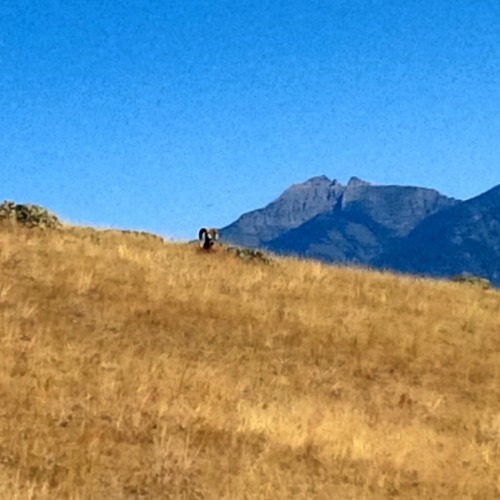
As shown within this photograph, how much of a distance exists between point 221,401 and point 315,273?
11908 mm

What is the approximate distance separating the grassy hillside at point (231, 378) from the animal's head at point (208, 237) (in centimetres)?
113

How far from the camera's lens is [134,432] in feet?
35.9

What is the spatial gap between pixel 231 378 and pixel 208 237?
12.4m

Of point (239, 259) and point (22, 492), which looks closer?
point (22, 492)

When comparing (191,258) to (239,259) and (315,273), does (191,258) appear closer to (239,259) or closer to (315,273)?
(239,259)

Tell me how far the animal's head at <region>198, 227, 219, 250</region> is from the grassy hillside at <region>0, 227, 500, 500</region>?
1.13 metres

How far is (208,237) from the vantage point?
2681 cm

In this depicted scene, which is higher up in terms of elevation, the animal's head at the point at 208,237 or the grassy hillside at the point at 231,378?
the animal's head at the point at 208,237

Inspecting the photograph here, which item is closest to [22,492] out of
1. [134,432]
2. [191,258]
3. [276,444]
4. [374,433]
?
[134,432]

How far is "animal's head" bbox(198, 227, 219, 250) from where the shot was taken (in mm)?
26641

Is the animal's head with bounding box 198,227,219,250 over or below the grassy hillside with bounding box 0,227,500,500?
over

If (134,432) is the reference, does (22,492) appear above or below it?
below

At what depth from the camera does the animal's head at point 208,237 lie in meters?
26.6

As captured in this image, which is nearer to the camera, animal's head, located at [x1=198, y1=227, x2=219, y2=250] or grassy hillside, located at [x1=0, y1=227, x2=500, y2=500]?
grassy hillside, located at [x1=0, y1=227, x2=500, y2=500]
